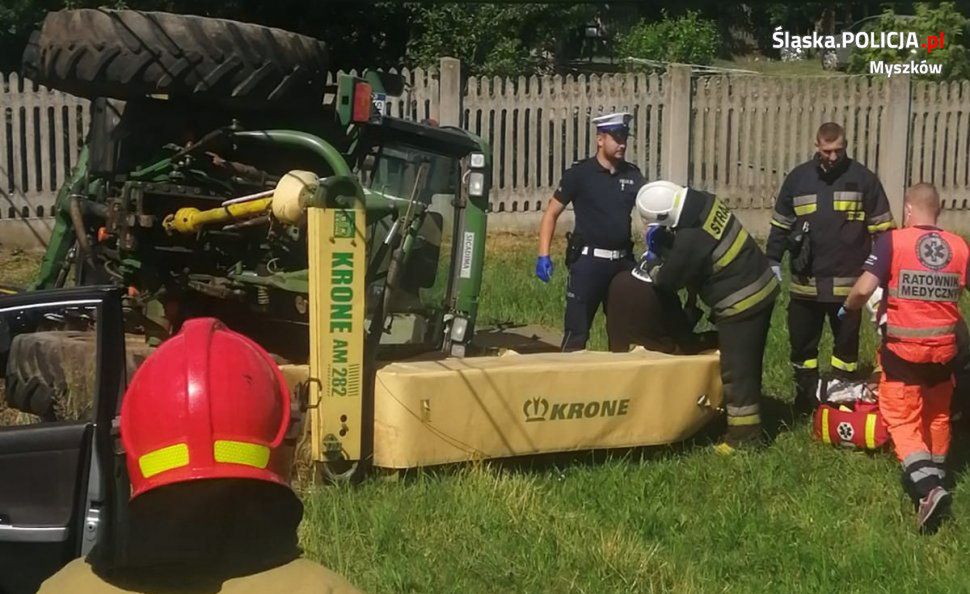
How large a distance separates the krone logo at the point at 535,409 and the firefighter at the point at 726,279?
3.77ft

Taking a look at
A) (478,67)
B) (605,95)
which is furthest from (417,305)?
(478,67)

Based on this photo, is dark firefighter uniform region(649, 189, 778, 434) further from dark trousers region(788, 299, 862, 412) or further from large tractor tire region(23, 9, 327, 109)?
large tractor tire region(23, 9, 327, 109)

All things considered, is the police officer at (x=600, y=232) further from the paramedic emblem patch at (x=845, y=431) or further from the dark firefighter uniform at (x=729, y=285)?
the paramedic emblem patch at (x=845, y=431)

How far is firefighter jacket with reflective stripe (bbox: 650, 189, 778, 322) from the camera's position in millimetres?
7305

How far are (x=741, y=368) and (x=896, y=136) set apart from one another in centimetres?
1024

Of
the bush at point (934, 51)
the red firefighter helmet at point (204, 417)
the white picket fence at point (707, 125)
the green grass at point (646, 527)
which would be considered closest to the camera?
the red firefighter helmet at point (204, 417)

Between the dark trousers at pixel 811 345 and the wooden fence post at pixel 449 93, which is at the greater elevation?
the wooden fence post at pixel 449 93

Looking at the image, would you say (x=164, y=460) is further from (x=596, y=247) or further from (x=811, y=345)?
(x=811, y=345)

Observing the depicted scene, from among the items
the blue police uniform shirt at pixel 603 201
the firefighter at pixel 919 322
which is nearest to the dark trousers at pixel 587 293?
the blue police uniform shirt at pixel 603 201

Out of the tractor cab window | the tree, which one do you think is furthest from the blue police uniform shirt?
the tree

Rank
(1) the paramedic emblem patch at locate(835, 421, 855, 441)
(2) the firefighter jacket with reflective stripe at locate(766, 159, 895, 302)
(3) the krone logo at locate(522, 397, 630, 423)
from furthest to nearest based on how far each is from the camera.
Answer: (2) the firefighter jacket with reflective stripe at locate(766, 159, 895, 302) < (1) the paramedic emblem patch at locate(835, 421, 855, 441) < (3) the krone logo at locate(522, 397, 630, 423)

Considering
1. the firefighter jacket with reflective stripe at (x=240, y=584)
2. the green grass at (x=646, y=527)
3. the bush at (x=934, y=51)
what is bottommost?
the green grass at (x=646, y=527)

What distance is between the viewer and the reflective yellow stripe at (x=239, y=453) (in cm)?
213

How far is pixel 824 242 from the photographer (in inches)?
328
